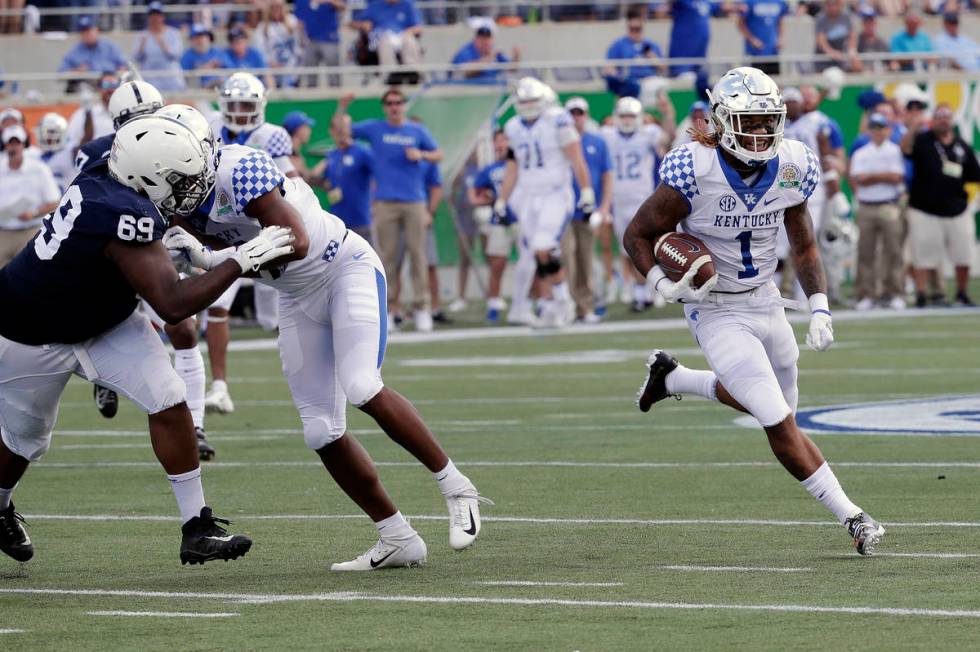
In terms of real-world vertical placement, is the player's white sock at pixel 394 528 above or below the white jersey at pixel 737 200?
below

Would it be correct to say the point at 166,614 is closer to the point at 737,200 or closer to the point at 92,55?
the point at 737,200

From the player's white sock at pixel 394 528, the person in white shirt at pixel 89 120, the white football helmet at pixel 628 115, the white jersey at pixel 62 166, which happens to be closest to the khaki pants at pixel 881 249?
the white football helmet at pixel 628 115

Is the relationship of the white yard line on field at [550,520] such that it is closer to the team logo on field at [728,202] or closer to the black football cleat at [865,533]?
the black football cleat at [865,533]

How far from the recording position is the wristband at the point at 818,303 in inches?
275

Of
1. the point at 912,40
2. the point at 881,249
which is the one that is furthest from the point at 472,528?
the point at 912,40

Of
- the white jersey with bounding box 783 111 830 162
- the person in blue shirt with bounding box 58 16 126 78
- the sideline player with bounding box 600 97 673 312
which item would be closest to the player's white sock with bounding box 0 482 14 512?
the white jersey with bounding box 783 111 830 162

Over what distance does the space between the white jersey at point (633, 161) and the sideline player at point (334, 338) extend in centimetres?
1222

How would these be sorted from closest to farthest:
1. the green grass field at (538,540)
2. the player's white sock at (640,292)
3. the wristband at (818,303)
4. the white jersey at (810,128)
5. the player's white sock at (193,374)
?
the green grass field at (538,540) < the wristband at (818,303) < the player's white sock at (193,374) < the white jersey at (810,128) < the player's white sock at (640,292)

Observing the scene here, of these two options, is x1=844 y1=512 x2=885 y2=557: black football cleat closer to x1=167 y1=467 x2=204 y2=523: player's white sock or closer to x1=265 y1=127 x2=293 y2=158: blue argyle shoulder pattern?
x1=167 y1=467 x2=204 y2=523: player's white sock

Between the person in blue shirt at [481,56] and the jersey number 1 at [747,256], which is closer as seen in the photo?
the jersey number 1 at [747,256]

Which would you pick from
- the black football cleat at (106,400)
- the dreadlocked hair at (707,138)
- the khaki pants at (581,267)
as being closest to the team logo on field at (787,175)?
the dreadlocked hair at (707,138)

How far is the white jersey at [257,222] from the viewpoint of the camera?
6254mm

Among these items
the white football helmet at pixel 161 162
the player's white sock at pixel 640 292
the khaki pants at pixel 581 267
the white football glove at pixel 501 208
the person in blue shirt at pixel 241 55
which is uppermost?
the white football helmet at pixel 161 162

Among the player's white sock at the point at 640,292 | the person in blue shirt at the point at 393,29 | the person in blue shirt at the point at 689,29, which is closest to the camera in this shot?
the player's white sock at the point at 640,292
